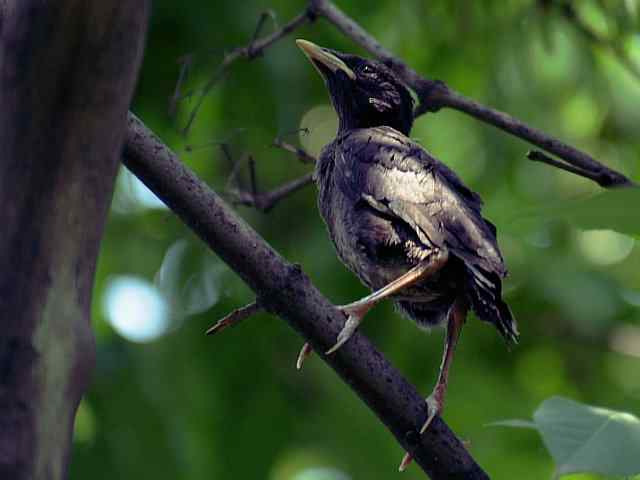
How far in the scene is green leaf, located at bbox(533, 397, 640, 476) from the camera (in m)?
2.56

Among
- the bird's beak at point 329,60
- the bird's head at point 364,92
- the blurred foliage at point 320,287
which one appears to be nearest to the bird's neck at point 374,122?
the bird's head at point 364,92

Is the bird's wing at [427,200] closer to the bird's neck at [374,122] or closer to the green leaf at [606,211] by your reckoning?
the bird's neck at [374,122]

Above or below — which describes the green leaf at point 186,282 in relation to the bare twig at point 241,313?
below

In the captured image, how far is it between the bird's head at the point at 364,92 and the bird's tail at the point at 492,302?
1.43 meters

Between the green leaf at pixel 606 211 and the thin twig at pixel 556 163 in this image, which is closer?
the green leaf at pixel 606 211

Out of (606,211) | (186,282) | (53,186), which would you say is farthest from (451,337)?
(53,186)

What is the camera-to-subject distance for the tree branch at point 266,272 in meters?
3.02

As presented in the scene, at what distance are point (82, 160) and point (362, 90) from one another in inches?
120

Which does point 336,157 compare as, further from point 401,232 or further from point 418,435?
point 418,435

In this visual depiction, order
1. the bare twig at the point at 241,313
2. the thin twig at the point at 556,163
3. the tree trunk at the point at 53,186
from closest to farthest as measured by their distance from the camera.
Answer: the tree trunk at the point at 53,186 → the bare twig at the point at 241,313 → the thin twig at the point at 556,163

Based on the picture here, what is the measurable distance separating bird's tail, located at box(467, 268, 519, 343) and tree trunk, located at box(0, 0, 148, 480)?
1941mm

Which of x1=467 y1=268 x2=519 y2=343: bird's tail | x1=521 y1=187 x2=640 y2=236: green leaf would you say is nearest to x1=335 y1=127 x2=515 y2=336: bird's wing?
x1=467 y1=268 x2=519 y2=343: bird's tail

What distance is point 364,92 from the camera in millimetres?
4973

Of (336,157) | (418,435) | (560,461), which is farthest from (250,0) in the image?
(560,461)
